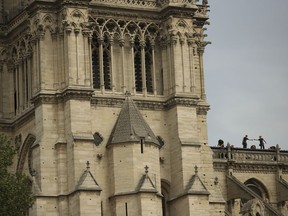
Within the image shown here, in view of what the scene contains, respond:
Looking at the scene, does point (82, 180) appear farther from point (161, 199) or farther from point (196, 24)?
point (196, 24)

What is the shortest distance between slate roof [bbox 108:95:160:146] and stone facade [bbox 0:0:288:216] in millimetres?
76

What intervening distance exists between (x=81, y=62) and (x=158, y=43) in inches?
232

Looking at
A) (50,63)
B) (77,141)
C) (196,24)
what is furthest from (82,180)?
(196,24)

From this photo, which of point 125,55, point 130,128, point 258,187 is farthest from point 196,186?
point 258,187

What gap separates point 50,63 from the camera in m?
80.4

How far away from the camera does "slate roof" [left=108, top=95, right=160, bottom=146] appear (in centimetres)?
7944

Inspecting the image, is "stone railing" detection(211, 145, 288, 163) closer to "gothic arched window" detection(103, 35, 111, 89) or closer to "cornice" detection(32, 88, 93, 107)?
"gothic arched window" detection(103, 35, 111, 89)

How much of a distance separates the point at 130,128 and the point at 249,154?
17936 millimetres

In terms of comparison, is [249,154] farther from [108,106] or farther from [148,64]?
[108,106]

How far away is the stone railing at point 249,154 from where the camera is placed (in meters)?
94.9

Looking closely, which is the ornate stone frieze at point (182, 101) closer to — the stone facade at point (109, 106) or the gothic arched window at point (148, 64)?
the stone facade at point (109, 106)

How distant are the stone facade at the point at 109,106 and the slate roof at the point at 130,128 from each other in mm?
76

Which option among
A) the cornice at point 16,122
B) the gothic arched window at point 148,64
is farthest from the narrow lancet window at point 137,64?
the cornice at point 16,122

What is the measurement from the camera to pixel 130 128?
7981 centimetres
